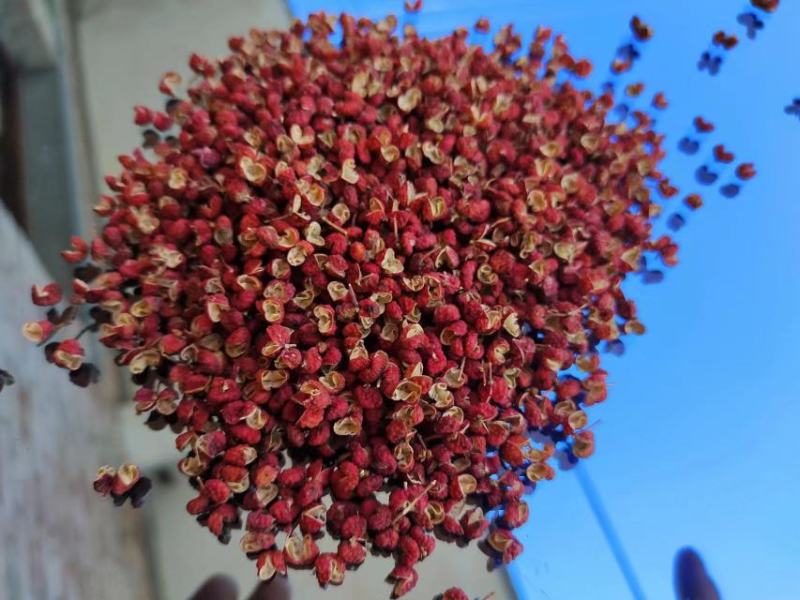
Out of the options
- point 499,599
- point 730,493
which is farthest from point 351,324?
point 730,493

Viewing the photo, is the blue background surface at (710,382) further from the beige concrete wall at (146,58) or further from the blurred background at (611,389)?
the beige concrete wall at (146,58)

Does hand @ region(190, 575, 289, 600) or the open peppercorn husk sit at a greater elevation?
the open peppercorn husk

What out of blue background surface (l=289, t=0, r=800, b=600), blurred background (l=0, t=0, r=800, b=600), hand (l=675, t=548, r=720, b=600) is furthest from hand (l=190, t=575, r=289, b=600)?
hand (l=675, t=548, r=720, b=600)

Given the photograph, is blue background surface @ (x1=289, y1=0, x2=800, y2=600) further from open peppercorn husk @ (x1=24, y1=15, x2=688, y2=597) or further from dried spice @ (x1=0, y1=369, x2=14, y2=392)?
dried spice @ (x1=0, y1=369, x2=14, y2=392)

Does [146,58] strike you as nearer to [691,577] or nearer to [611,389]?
[611,389]

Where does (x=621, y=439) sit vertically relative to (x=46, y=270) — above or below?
below

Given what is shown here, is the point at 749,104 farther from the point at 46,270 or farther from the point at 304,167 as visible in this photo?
the point at 46,270

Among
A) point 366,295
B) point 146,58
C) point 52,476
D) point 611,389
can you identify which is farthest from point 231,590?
point 146,58
